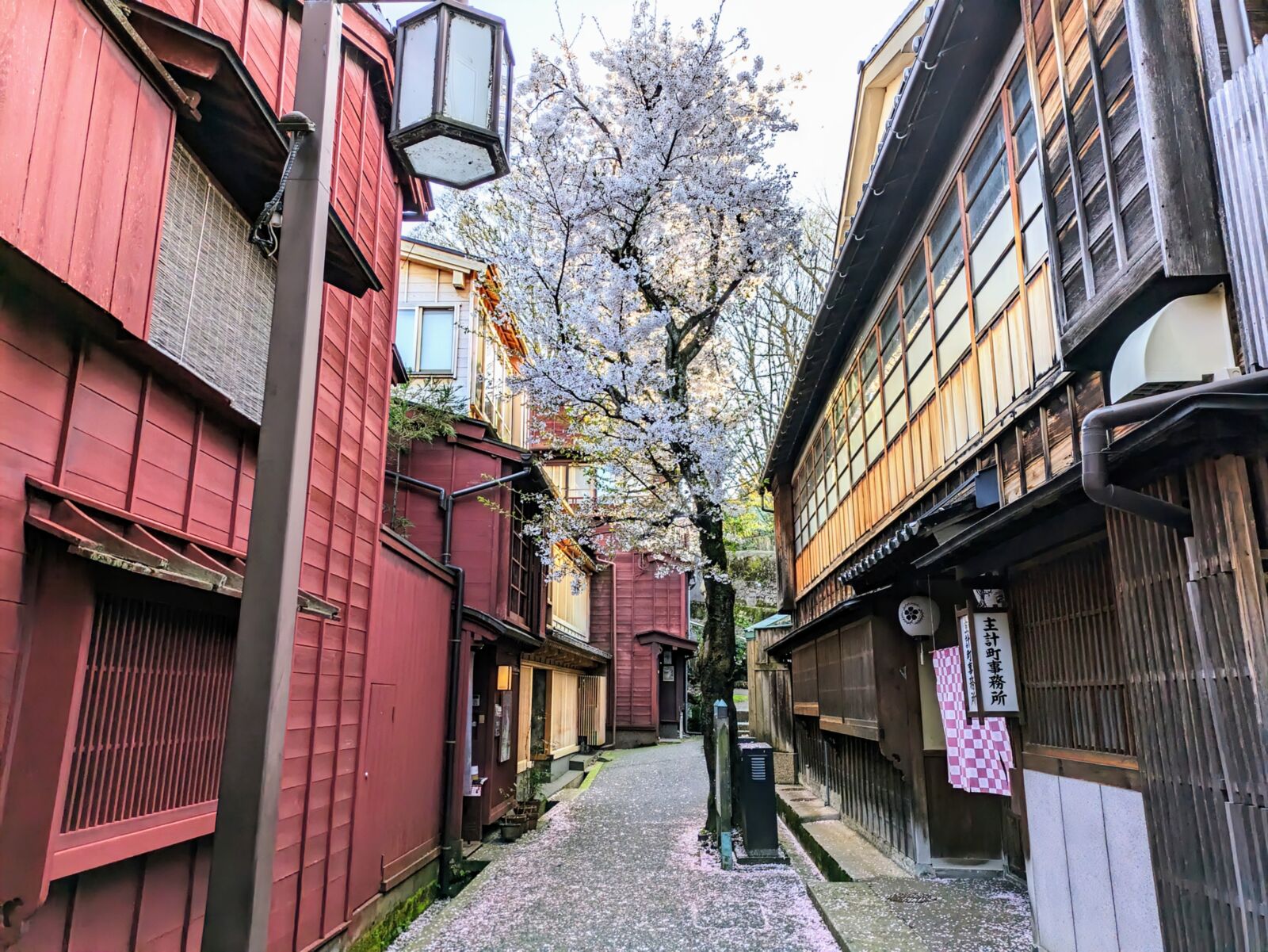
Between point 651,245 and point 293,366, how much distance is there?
12.0m

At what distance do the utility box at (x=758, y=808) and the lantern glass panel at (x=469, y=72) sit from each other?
1061 cm

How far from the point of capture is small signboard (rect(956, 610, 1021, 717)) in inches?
272

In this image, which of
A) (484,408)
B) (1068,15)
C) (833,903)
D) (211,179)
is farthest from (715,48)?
(833,903)

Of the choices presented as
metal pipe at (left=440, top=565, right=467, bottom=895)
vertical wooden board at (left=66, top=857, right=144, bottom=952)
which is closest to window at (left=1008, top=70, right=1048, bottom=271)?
vertical wooden board at (left=66, top=857, right=144, bottom=952)

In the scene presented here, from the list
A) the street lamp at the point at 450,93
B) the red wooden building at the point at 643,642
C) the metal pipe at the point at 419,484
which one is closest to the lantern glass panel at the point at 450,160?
the street lamp at the point at 450,93

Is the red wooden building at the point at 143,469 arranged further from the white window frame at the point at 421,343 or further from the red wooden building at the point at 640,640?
the red wooden building at the point at 640,640

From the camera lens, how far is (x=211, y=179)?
19.2ft

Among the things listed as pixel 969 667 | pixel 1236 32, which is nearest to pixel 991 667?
pixel 969 667

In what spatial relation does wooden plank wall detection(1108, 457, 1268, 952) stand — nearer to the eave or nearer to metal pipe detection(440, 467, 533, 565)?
the eave

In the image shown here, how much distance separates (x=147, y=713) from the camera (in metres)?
4.98

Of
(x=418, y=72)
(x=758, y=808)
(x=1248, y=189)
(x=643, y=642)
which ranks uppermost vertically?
(x=418, y=72)

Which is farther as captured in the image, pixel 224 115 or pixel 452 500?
pixel 452 500

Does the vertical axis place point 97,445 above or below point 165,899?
above

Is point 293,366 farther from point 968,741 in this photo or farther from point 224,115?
point 968,741
